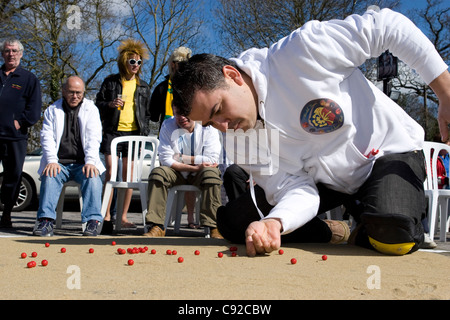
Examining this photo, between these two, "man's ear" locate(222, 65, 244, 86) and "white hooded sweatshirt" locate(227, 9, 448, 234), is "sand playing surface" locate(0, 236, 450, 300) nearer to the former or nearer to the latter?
"white hooded sweatshirt" locate(227, 9, 448, 234)

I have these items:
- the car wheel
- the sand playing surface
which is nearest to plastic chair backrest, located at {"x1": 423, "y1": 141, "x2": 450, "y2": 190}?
the sand playing surface

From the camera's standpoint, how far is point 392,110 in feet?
9.84

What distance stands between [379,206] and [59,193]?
11.4 ft

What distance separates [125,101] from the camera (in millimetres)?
6238

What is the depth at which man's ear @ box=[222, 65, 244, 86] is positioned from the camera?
267 centimetres

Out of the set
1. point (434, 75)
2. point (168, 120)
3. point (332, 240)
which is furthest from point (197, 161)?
point (434, 75)

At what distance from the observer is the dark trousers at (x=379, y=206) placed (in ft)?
8.89

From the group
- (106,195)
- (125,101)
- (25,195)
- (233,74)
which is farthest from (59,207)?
(233,74)

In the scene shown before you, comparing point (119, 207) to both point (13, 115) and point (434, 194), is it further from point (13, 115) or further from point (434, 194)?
point (434, 194)

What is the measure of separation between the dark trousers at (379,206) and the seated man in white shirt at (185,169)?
5.66 ft

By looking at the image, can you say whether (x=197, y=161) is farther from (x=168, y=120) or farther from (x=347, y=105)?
(x=347, y=105)

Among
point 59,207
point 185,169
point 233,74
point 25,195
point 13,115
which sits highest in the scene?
point 13,115

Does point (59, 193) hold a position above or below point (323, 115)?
below
